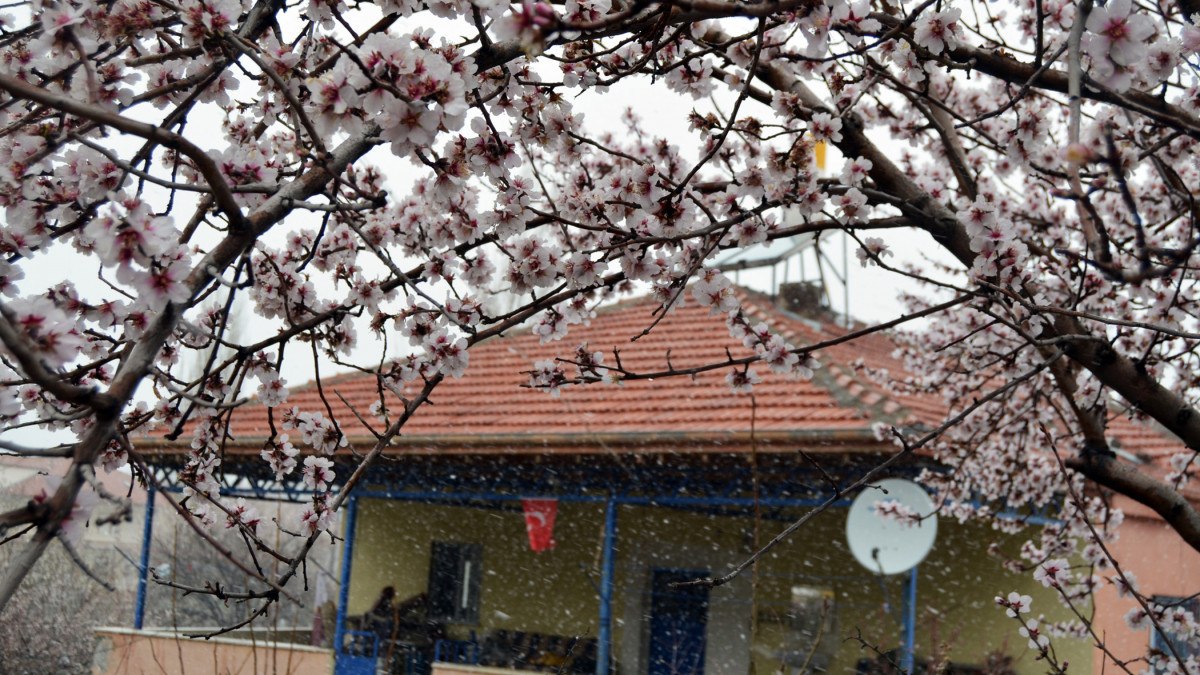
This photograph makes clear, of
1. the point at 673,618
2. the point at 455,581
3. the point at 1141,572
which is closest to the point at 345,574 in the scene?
the point at 455,581

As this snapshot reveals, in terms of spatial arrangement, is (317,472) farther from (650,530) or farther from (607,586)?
(650,530)

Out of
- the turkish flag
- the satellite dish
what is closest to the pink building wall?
the satellite dish

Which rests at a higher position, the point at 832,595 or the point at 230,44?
the point at 230,44

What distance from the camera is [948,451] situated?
6.11 meters

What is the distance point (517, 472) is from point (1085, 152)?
772cm

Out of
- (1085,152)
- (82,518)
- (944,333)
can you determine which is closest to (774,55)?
(1085,152)

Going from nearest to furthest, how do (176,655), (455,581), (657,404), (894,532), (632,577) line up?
1. (894,532)
2. (657,404)
3. (176,655)
4. (632,577)
5. (455,581)

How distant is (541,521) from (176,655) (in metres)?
3.57

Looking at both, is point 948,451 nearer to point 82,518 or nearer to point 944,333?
point 944,333

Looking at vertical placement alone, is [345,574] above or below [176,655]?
above

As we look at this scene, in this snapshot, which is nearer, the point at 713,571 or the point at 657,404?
the point at 657,404

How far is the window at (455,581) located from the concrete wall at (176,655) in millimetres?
1698

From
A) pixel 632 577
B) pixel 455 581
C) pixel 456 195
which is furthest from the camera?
pixel 455 581

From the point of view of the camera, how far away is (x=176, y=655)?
9.30m
